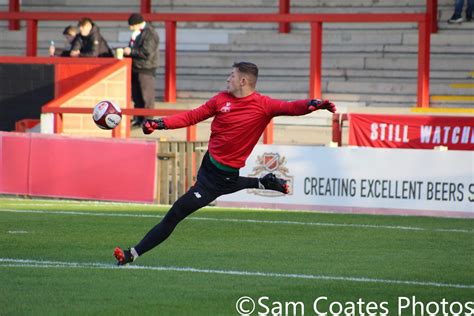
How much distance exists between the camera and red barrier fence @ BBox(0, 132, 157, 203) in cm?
1961

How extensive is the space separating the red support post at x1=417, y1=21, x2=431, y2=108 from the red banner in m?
2.06

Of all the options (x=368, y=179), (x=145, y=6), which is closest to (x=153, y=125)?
(x=368, y=179)

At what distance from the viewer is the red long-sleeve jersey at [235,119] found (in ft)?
38.0

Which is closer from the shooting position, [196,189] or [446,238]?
[196,189]

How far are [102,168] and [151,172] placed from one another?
0.84 m

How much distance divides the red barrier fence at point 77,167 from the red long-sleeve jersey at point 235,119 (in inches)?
313

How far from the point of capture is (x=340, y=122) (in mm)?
19938

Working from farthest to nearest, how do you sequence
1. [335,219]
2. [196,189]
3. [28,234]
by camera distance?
[335,219] → [28,234] → [196,189]

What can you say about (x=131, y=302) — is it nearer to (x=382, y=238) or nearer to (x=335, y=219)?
(x=382, y=238)

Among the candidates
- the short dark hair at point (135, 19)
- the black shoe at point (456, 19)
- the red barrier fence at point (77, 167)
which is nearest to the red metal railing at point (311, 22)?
the short dark hair at point (135, 19)

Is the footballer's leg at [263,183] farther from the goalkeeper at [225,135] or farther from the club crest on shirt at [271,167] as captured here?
the club crest on shirt at [271,167]

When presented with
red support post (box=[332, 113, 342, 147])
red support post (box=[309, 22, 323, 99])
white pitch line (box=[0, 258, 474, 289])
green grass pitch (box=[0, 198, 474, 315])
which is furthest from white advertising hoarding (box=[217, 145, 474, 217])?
white pitch line (box=[0, 258, 474, 289])

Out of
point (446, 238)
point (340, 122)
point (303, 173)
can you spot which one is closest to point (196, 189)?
point (446, 238)

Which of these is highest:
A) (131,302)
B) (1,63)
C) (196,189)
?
(1,63)
